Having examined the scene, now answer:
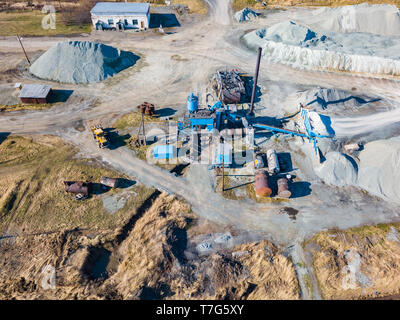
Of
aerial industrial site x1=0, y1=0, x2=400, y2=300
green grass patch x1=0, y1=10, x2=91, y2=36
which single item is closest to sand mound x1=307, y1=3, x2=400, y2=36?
aerial industrial site x1=0, y1=0, x2=400, y2=300

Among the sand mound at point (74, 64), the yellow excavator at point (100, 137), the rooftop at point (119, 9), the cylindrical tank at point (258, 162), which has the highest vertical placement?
the rooftop at point (119, 9)

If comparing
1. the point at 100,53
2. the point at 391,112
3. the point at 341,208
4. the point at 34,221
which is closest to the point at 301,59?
the point at 391,112

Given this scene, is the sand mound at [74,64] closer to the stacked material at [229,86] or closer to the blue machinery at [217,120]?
the stacked material at [229,86]

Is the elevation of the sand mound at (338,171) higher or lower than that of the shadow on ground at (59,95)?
lower

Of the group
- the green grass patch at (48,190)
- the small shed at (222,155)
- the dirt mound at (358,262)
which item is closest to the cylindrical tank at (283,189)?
the dirt mound at (358,262)

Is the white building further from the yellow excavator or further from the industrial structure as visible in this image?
the yellow excavator

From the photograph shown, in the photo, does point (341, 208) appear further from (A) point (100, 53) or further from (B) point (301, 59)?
(A) point (100, 53)

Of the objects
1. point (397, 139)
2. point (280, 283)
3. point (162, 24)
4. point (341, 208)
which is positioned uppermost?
point (162, 24)

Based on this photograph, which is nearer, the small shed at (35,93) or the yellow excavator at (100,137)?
the yellow excavator at (100,137)
